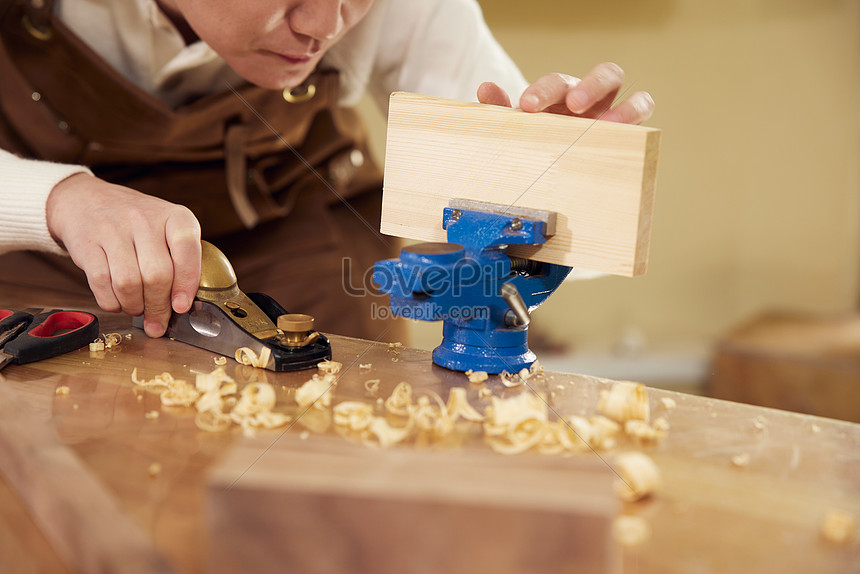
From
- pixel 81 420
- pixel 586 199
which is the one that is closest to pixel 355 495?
pixel 81 420

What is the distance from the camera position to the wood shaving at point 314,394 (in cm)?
88

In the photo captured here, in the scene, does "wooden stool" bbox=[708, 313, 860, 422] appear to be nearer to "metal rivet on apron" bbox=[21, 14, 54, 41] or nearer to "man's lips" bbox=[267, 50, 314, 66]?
"man's lips" bbox=[267, 50, 314, 66]

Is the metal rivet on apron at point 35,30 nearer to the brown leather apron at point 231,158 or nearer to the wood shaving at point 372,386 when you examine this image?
the brown leather apron at point 231,158

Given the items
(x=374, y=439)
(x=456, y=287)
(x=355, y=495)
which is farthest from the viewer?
(x=456, y=287)

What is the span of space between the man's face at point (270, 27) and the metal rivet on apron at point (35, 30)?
1.17ft

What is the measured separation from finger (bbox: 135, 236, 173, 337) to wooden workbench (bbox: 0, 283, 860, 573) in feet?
0.29

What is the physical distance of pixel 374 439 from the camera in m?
0.78

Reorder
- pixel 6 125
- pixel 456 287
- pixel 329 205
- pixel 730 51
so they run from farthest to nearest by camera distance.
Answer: pixel 730 51 < pixel 329 205 < pixel 6 125 < pixel 456 287

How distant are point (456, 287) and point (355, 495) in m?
0.43

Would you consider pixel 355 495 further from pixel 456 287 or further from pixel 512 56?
pixel 512 56

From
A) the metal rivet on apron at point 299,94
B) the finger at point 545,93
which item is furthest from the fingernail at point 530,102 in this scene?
the metal rivet on apron at point 299,94

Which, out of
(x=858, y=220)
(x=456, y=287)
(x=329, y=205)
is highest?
(x=456, y=287)

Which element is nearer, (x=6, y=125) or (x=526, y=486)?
(x=526, y=486)

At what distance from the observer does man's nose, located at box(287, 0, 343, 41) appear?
1.17 m
